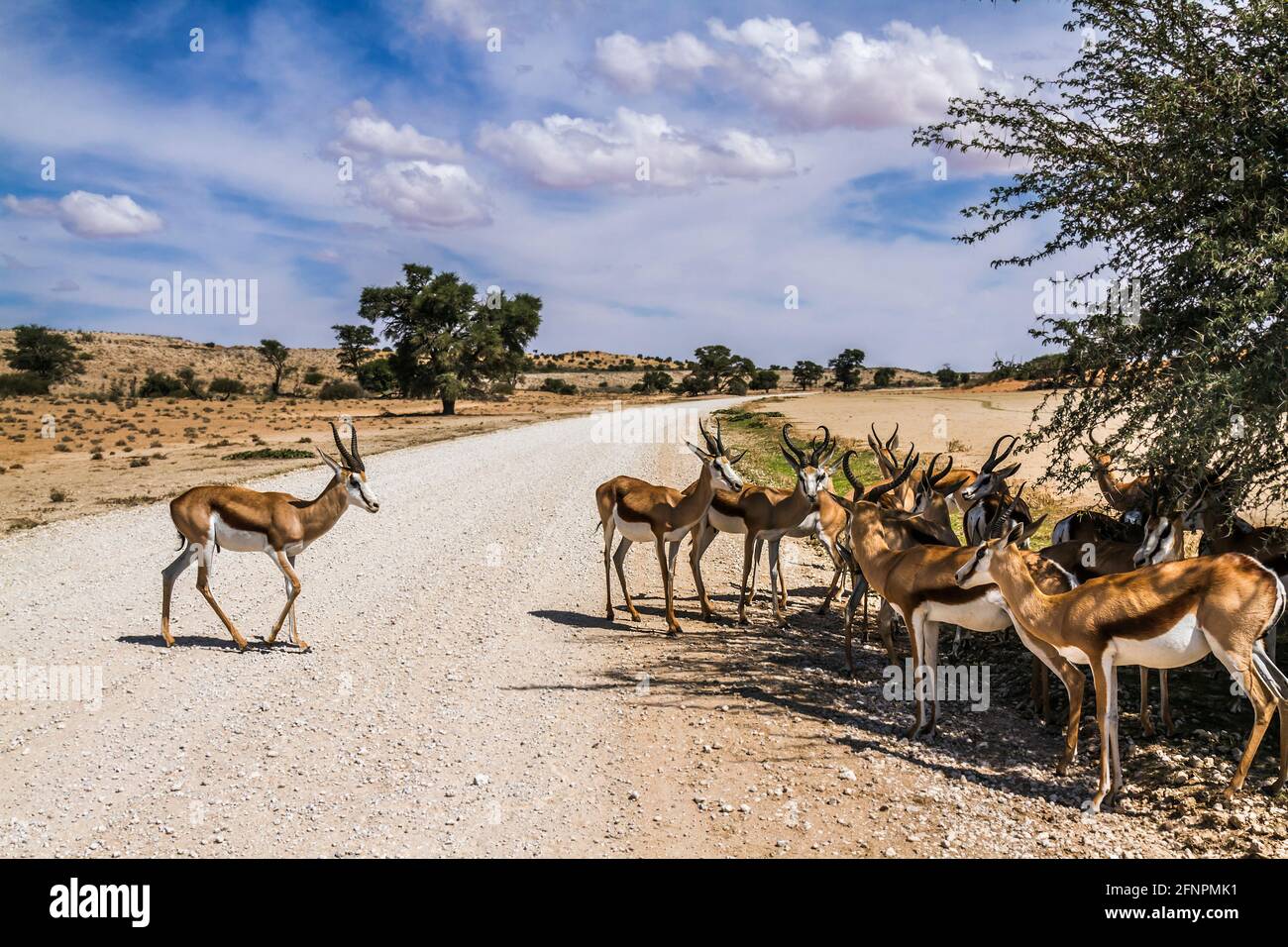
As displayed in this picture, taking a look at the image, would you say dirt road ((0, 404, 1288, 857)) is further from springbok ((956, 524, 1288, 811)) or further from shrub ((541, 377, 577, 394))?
shrub ((541, 377, 577, 394))

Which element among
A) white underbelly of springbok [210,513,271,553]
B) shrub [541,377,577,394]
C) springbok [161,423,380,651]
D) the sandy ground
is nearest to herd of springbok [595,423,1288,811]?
springbok [161,423,380,651]

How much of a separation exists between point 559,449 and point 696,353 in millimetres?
92239

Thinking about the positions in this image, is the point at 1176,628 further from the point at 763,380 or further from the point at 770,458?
the point at 763,380

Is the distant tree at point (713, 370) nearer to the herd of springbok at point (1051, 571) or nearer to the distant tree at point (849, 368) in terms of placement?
the distant tree at point (849, 368)

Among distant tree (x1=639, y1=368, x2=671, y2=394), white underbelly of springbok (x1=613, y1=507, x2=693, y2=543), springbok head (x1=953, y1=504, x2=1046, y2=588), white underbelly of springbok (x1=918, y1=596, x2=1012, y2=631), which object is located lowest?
white underbelly of springbok (x1=918, y1=596, x2=1012, y2=631)

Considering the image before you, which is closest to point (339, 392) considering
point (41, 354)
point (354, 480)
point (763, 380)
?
point (41, 354)

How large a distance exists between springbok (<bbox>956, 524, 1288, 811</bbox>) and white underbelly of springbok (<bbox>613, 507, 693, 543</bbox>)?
541 cm

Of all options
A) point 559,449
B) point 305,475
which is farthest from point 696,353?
point 305,475

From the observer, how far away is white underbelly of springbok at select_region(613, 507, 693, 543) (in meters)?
11.5

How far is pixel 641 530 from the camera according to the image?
11578 millimetres

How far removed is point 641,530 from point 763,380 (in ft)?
399

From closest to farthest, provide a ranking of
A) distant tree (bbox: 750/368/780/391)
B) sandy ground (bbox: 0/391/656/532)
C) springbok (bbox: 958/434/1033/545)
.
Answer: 1. springbok (bbox: 958/434/1033/545)
2. sandy ground (bbox: 0/391/656/532)
3. distant tree (bbox: 750/368/780/391)

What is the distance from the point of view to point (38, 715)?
7.86m

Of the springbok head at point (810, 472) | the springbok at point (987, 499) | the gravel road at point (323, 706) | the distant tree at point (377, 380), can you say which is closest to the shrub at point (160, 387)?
the distant tree at point (377, 380)
